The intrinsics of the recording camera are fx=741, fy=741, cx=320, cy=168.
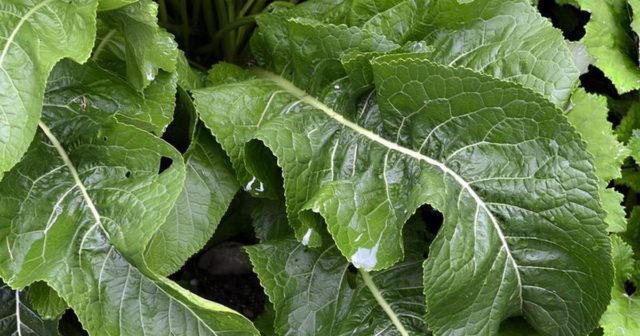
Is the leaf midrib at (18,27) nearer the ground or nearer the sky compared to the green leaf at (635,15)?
nearer the sky

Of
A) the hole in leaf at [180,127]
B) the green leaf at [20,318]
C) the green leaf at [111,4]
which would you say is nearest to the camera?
the green leaf at [111,4]

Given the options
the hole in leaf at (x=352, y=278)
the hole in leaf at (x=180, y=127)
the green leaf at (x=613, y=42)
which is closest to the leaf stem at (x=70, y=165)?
the hole in leaf at (x=180, y=127)

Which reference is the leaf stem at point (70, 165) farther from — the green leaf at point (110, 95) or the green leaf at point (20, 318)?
the green leaf at point (20, 318)

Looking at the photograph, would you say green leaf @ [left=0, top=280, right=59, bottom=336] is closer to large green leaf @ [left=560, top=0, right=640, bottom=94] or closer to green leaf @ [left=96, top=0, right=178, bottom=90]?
green leaf @ [left=96, top=0, right=178, bottom=90]

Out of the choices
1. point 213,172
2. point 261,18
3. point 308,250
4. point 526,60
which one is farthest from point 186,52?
point 526,60

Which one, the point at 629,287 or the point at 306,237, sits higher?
the point at 306,237

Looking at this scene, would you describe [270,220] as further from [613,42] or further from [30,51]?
[613,42]

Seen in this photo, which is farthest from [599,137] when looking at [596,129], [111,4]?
[111,4]

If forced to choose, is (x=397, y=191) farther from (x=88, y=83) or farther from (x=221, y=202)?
(x=88, y=83)
